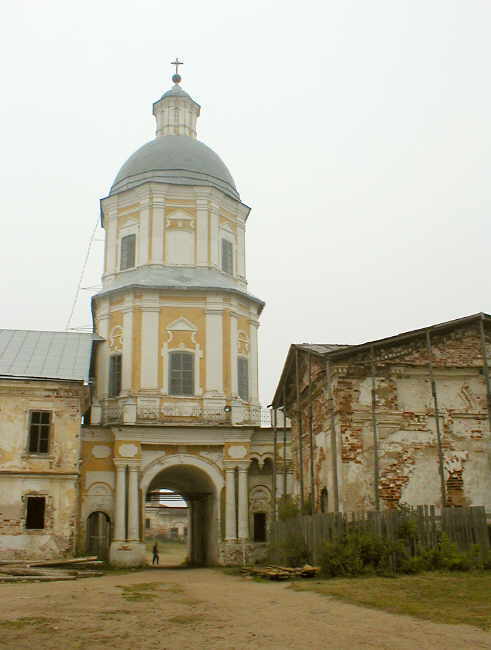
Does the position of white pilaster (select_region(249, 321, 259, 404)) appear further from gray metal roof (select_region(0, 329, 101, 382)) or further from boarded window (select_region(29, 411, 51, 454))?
boarded window (select_region(29, 411, 51, 454))

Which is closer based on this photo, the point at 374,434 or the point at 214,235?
the point at 374,434

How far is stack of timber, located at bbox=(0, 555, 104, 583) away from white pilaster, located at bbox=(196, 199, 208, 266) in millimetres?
13182

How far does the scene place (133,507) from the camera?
89.3 ft

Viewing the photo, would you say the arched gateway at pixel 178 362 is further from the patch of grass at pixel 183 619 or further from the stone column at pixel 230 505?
the patch of grass at pixel 183 619

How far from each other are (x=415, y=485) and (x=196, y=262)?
15603 mm

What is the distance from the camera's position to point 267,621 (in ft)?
36.2

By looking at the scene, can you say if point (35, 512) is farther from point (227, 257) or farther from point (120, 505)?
point (227, 257)

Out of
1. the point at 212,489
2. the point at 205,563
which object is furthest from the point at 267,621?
the point at 205,563

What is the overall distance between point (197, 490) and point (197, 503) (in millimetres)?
1701

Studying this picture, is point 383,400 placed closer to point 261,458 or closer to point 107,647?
point 261,458

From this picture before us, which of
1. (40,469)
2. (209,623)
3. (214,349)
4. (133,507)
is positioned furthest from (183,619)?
(214,349)

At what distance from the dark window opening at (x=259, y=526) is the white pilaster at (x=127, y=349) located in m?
7.18

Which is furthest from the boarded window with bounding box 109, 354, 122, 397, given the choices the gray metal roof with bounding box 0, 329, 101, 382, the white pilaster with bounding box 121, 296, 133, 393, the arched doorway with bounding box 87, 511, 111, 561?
the arched doorway with bounding box 87, 511, 111, 561

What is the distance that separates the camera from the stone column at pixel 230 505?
27.7m
